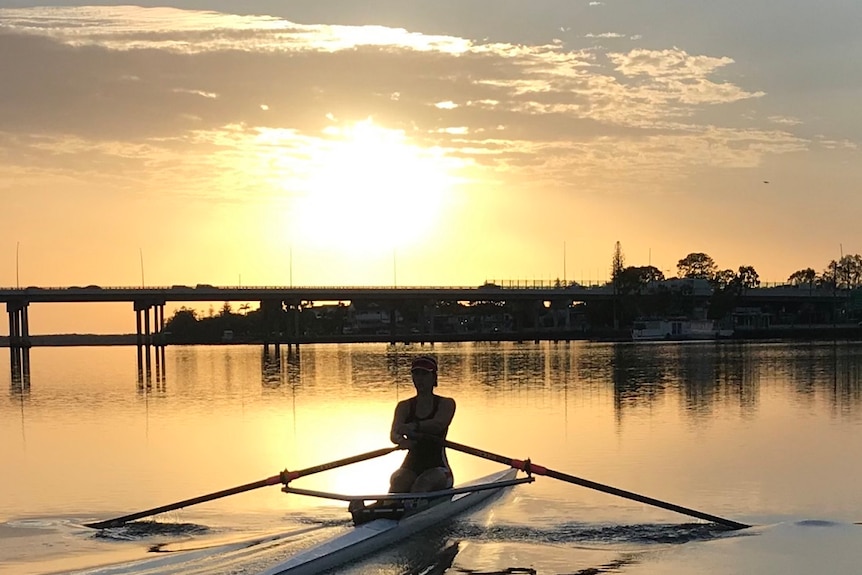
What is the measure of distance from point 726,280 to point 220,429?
6820 inches

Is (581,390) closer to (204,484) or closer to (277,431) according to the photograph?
(277,431)

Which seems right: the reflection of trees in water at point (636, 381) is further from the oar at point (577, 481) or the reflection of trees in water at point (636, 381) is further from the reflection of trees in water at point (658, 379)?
the oar at point (577, 481)

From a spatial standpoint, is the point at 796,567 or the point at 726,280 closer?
the point at 796,567

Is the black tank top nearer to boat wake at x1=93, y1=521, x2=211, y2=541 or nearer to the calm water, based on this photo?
the calm water

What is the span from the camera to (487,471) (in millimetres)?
22906

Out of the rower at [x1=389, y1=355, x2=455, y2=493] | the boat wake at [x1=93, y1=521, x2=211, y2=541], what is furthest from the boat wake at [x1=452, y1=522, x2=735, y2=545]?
the boat wake at [x1=93, y1=521, x2=211, y2=541]

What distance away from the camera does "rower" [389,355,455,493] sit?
16.3 m

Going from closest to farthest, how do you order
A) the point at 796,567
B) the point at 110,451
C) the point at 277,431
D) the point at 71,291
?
the point at 796,567
the point at 110,451
the point at 277,431
the point at 71,291

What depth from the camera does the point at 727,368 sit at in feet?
207

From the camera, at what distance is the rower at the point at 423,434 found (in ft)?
53.6

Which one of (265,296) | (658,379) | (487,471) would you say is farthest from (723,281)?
(487,471)

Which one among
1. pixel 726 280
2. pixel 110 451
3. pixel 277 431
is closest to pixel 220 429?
pixel 277 431

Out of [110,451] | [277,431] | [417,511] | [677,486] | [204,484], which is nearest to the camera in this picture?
[417,511]

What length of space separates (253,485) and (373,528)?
2574 millimetres
